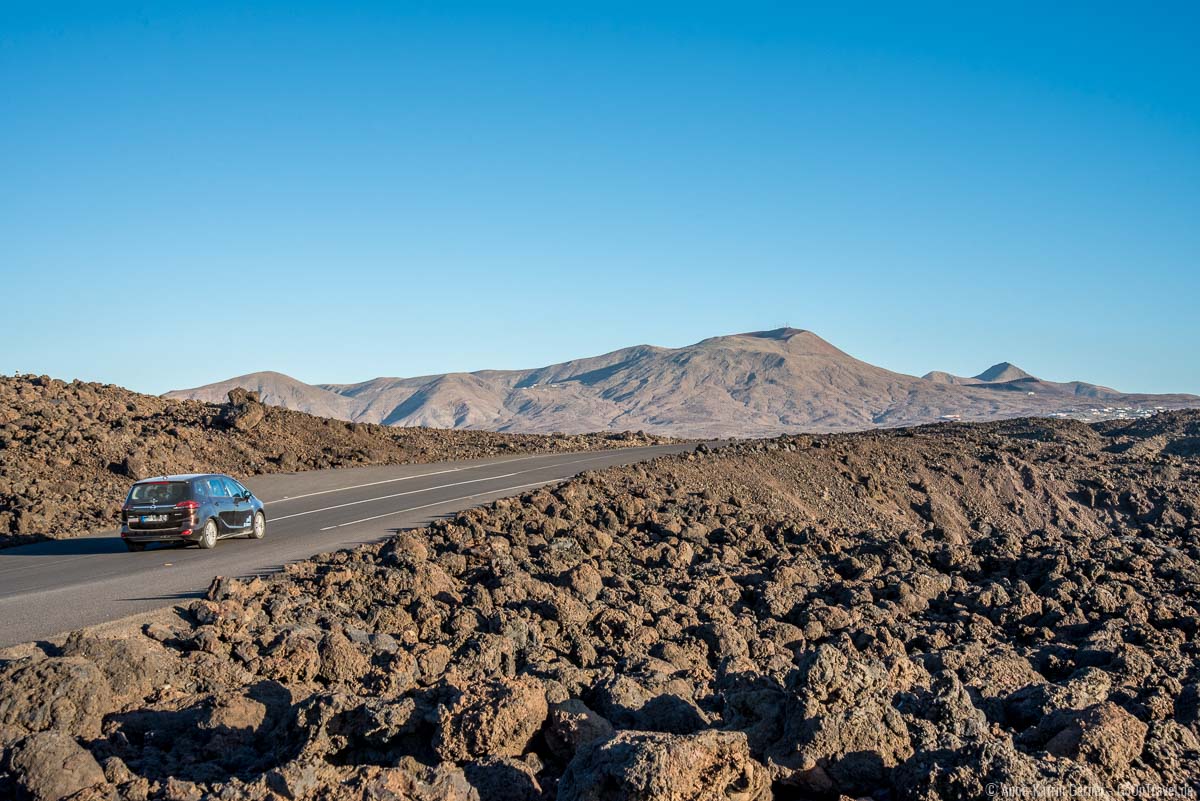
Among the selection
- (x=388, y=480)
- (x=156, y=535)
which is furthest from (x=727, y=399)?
(x=156, y=535)

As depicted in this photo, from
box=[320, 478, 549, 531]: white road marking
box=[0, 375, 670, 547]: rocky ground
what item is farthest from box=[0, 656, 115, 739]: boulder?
box=[0, 375, 670, 547]: rocky ground

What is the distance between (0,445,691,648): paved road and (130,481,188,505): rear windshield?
0.92 metres

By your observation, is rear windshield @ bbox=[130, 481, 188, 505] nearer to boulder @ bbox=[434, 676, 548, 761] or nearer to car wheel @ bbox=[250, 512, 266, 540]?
car wheel @ bbox=[250, 512, 266, 540]

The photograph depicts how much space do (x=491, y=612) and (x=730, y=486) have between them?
14457mm

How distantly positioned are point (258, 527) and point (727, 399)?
15771 cm

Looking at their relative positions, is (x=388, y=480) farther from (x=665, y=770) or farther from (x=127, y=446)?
(x=665, y=770)

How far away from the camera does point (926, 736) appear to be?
603cm

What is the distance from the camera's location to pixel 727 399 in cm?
17375

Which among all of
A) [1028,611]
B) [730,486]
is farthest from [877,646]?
[730,486]

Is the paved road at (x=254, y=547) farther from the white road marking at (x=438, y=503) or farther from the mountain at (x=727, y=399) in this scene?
the mountain at (x=727, y=399)

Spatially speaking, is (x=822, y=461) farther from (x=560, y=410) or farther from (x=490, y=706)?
(x=560, y=410)

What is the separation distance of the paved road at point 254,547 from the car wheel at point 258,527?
256mm

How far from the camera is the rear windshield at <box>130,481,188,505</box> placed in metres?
17.2

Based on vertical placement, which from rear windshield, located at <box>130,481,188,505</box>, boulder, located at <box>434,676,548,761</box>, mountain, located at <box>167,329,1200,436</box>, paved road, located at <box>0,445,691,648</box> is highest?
mountain, located at <box>167,329,1200,436</box>
